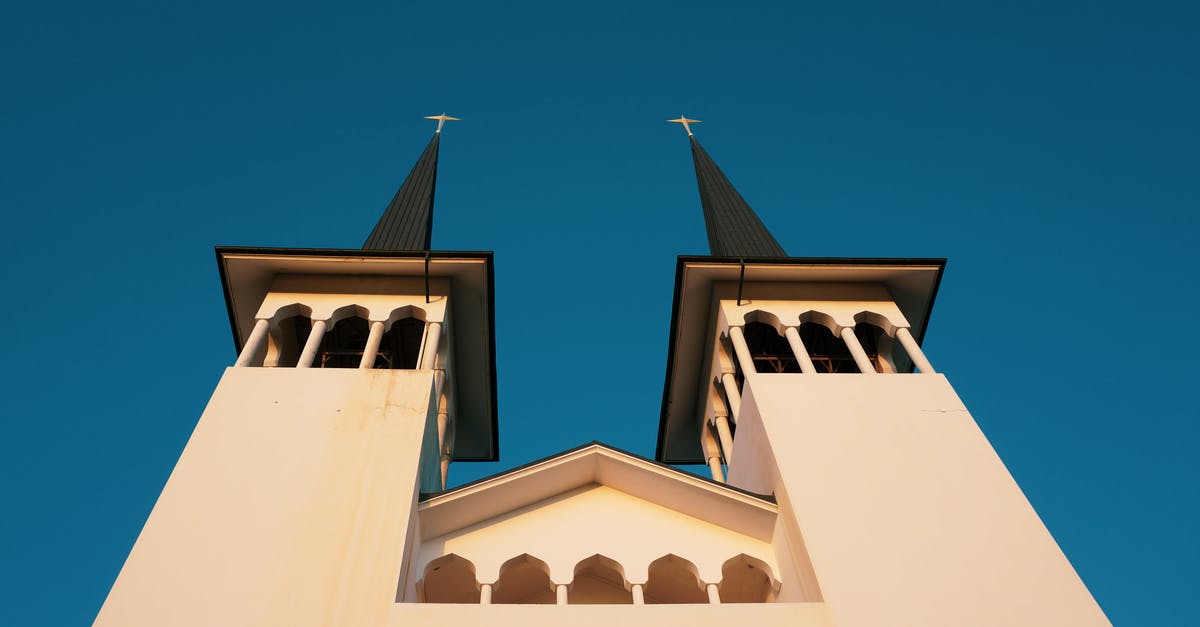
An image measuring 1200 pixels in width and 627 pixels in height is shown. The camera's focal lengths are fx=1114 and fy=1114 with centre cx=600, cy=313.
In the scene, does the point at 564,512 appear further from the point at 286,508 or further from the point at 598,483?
the point at 286,508

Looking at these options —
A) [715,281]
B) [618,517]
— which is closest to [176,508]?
[618,517]

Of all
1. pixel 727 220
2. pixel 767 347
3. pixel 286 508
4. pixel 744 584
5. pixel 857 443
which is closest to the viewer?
pixel 286 508

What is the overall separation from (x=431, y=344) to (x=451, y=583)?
4258mm

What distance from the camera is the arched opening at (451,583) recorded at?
1412 cm

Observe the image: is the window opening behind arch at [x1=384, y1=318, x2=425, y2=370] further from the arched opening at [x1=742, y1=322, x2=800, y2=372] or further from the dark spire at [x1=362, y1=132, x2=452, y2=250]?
the arched opening at [x1=742, y1=322, x2=800, y2=372]

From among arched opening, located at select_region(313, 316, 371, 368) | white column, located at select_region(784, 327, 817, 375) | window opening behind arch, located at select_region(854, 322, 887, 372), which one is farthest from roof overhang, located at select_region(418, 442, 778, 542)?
arched opening, located at select_region(313, 316, 371, 368)

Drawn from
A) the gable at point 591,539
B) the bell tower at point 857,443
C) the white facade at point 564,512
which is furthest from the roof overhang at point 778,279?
the gable at point 591,539

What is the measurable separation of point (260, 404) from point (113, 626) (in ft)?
13.7

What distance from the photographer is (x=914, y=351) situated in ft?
57.0

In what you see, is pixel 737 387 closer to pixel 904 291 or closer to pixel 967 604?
pixel 904 291

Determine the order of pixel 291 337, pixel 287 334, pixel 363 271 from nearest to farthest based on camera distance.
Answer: pixel 363 271 < pixel 287 334 < pixel 291 337

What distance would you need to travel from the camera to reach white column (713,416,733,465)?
1944cm

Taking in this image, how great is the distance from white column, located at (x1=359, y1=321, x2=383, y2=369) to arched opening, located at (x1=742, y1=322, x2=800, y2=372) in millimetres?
6366

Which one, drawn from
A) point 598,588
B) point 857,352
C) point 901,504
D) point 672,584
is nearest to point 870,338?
point 857,352
